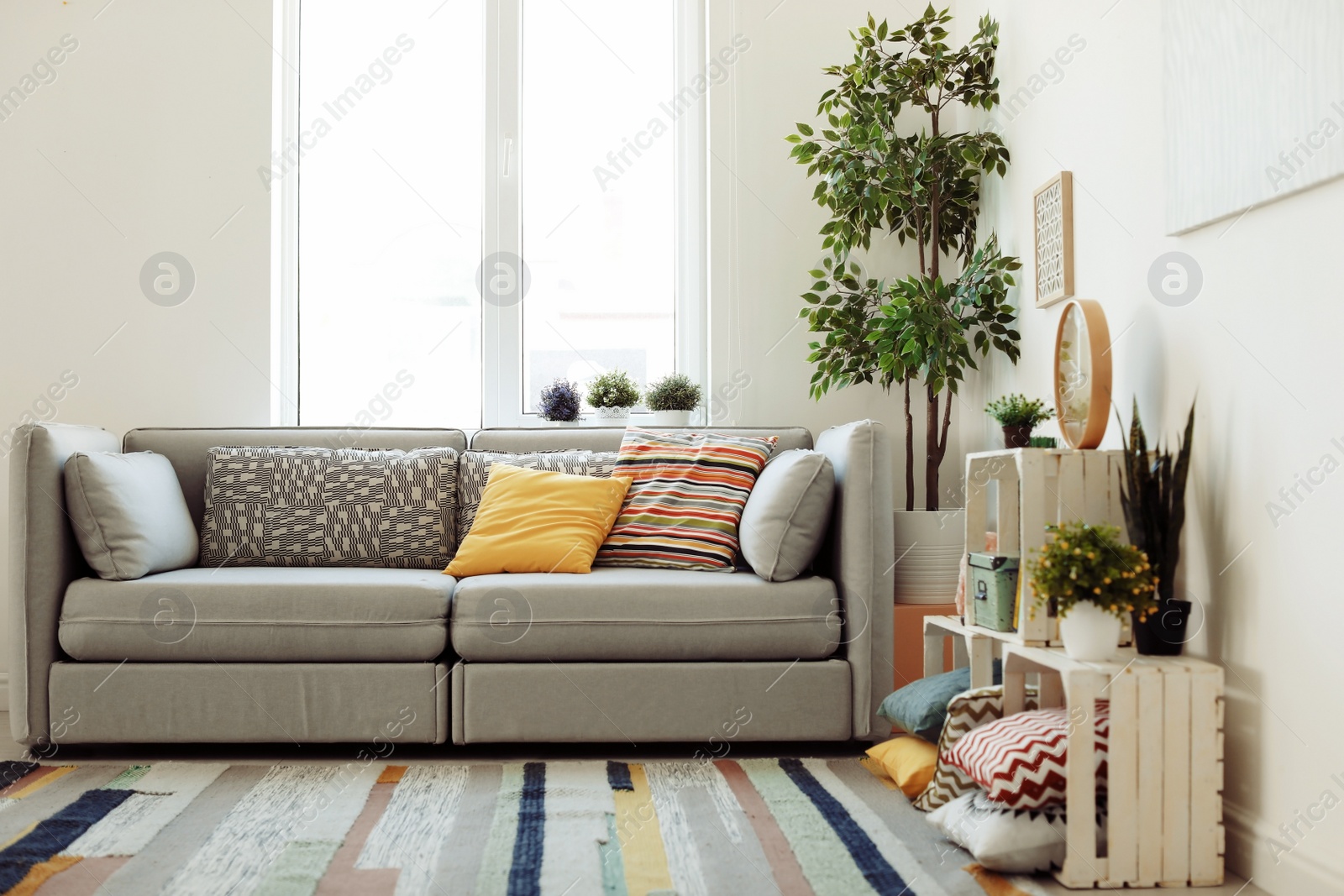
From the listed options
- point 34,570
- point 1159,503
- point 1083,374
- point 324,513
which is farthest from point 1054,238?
point 34,570

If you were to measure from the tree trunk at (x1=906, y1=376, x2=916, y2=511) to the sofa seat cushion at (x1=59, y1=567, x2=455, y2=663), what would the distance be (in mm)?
1599

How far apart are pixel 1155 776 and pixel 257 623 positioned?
6.44 ft

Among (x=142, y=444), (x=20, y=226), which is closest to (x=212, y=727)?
(x=142, y=444)

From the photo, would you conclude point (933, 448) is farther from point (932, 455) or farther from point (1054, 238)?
point (1054, 238)

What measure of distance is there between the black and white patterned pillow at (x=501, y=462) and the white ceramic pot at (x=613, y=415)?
456 millimetres

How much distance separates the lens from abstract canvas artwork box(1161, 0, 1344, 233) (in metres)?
1.62

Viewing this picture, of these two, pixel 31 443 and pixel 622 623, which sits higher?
pixel 31 443

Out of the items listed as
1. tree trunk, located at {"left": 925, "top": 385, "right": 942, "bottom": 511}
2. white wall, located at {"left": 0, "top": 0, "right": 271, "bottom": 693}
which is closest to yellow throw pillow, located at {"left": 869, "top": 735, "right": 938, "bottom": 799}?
tree trunk, located at {"left": 925, "top": 385, "right": 942, "bottom": 511}

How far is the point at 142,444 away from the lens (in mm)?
3172

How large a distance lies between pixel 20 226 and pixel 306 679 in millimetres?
2114

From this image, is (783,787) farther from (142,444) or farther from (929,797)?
(142,444)

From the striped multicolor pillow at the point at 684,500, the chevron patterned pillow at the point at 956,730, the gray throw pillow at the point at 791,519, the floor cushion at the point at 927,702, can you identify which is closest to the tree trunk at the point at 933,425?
the striped multicolor pillow at the point at 684,500

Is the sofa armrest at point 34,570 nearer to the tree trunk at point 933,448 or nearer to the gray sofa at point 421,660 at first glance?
the gray sofa at point 421,660

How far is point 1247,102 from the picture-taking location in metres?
1.82
